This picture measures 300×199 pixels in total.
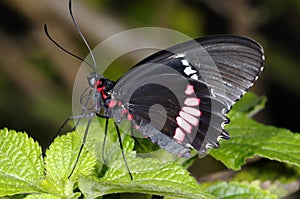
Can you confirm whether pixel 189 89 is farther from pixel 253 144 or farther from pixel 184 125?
pixel 253 144

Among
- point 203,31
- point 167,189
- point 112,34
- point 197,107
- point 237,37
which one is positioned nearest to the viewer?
point 167,189

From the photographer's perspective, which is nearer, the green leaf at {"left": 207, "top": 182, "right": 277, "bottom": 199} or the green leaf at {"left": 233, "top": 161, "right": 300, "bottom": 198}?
the green leaf at {"left": 207, "top": 182, "right": 277, "bottom": 199}

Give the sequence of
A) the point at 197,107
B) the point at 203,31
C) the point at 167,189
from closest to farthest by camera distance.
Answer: the point at 167,189
the point at 197,107
the point at 203,31

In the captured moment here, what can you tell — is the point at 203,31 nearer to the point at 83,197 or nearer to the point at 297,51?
the point at 297,51

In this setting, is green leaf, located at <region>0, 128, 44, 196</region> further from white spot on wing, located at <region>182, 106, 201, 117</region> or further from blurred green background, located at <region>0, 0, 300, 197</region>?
blurred green background, located at <region>0, 0, 300, 197</region>

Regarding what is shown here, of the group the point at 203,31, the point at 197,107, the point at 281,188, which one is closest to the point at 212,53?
the point at 197,107

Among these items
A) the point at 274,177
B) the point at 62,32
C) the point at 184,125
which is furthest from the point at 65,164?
the point at 62,32

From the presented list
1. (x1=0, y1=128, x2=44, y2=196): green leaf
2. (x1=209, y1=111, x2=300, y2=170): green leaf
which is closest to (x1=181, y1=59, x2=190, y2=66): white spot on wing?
(x1=209, y1=111, x2=300, y2=170): green leaf
